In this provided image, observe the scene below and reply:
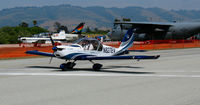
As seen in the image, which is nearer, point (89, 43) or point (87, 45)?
point (87, 45)

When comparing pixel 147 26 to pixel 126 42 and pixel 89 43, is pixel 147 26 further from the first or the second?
pixel 89 43

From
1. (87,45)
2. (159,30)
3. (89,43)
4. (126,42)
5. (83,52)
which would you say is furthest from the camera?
(159,30)

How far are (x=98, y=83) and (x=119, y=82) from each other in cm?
77

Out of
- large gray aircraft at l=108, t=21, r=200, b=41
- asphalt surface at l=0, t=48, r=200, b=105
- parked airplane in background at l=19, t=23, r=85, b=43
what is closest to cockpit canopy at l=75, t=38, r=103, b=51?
asphalt surface at l=0, t=48, r=200, b=105

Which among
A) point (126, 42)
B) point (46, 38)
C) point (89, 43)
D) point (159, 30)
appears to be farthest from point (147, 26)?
point (89, 43)

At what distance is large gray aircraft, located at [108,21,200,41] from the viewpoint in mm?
49125

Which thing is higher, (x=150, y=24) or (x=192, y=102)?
(x=150, y=24)

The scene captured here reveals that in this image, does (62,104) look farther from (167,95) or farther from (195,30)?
(195,30)

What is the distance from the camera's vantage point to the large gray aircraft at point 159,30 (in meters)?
49.1

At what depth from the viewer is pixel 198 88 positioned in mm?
10016

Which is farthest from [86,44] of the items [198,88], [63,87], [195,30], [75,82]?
[195,30]

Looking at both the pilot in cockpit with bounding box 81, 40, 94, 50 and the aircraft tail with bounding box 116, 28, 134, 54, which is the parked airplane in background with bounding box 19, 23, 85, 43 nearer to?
the aircraft tail with bounding box 116, 28, 134, 54

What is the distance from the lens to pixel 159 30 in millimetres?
51469

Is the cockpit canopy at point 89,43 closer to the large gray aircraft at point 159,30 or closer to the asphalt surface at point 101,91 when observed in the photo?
the asphalt surface at point 101,91
